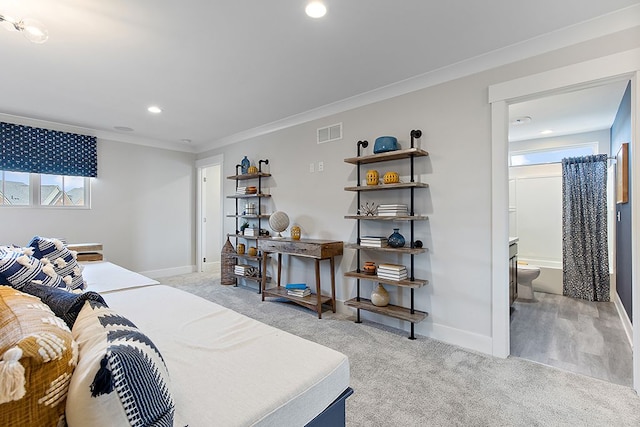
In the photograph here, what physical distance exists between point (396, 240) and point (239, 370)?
208cm

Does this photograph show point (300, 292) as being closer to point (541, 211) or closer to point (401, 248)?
point (401, 248)

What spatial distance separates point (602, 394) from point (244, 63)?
3511 mm

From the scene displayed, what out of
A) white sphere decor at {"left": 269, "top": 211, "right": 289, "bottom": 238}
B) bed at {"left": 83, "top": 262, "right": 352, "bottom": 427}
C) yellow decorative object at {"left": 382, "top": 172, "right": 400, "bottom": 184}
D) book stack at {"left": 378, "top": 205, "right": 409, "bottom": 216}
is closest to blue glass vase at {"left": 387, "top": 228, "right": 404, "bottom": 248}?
book stack at {"left": 378, "top": 205, "right": 409, "bottom": 216}

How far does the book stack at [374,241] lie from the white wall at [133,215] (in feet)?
13.2

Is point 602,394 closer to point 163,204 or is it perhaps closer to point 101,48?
point 101,48

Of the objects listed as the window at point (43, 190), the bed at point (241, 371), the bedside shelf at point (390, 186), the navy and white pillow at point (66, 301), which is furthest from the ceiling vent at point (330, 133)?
the window at point (43, 190)

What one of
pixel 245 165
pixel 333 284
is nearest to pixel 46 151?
pixel 245 165

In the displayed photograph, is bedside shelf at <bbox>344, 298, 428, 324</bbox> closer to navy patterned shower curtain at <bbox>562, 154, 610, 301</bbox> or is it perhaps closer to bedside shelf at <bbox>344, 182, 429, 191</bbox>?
bedside shelf at <bbox>344, 182, 429, 191</bbox>

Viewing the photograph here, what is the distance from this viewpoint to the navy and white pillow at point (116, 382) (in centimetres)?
61

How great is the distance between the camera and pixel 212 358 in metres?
1.20

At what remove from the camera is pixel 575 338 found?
2.81 metres

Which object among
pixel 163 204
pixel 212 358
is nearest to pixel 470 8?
pixel 212 358

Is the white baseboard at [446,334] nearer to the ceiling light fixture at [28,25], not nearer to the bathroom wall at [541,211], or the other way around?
the bathroom wall at [541,211]

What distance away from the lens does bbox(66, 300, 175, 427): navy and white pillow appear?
1.99 feet
